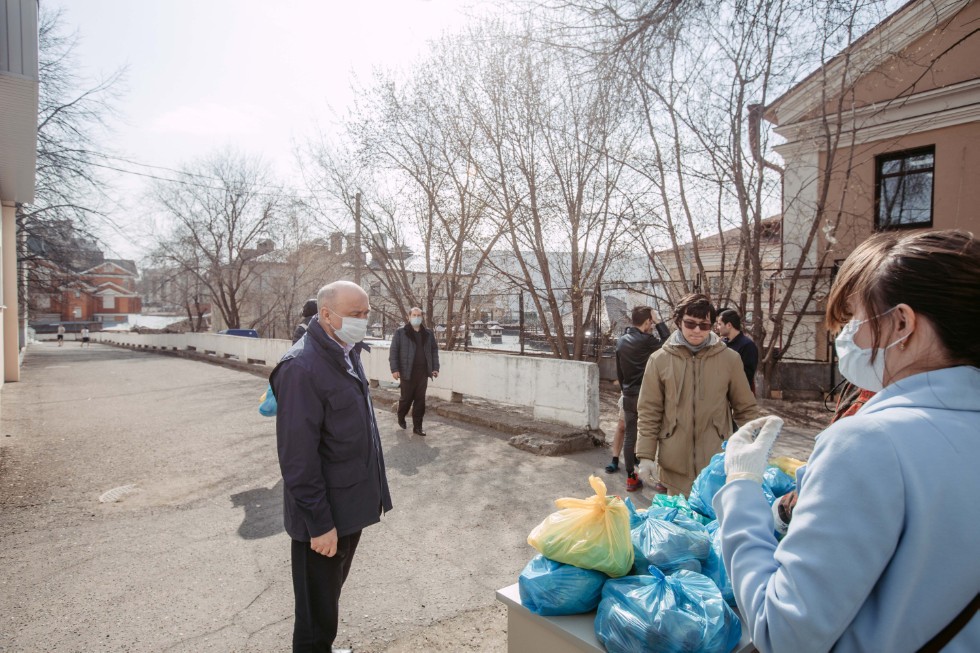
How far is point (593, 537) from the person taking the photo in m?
2.00

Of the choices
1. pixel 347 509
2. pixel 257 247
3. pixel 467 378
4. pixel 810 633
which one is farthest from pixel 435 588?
pixel 257 247

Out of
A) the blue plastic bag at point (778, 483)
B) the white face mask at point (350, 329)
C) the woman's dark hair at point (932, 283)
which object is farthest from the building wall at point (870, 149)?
the woman's dark hair at point (932, 283)

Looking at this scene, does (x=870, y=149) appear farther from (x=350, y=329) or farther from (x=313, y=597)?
(x=313, y=597)

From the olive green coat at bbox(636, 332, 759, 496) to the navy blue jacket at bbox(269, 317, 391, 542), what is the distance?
1968 mm

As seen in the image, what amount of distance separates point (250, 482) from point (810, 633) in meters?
5.97

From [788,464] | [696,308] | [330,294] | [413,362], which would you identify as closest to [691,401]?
[696,308]

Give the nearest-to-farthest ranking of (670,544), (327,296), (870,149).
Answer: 1. (670,544)
2. (327,296)
3. (870,149)

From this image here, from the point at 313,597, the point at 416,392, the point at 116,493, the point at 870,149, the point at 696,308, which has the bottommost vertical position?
the point at 116,493

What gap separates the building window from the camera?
13867 millimetres

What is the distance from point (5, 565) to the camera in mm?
3988

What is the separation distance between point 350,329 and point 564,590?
1.67 meters

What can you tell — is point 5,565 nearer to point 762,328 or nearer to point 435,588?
point 435,588

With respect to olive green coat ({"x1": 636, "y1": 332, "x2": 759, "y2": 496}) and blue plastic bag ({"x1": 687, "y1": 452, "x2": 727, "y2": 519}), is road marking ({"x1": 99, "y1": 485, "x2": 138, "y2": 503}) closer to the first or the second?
olive green coat ({"x1": 636, "y1": 332, "x2": 759, "y2": 496})

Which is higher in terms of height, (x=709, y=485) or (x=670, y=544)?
(x=709, y=485)
